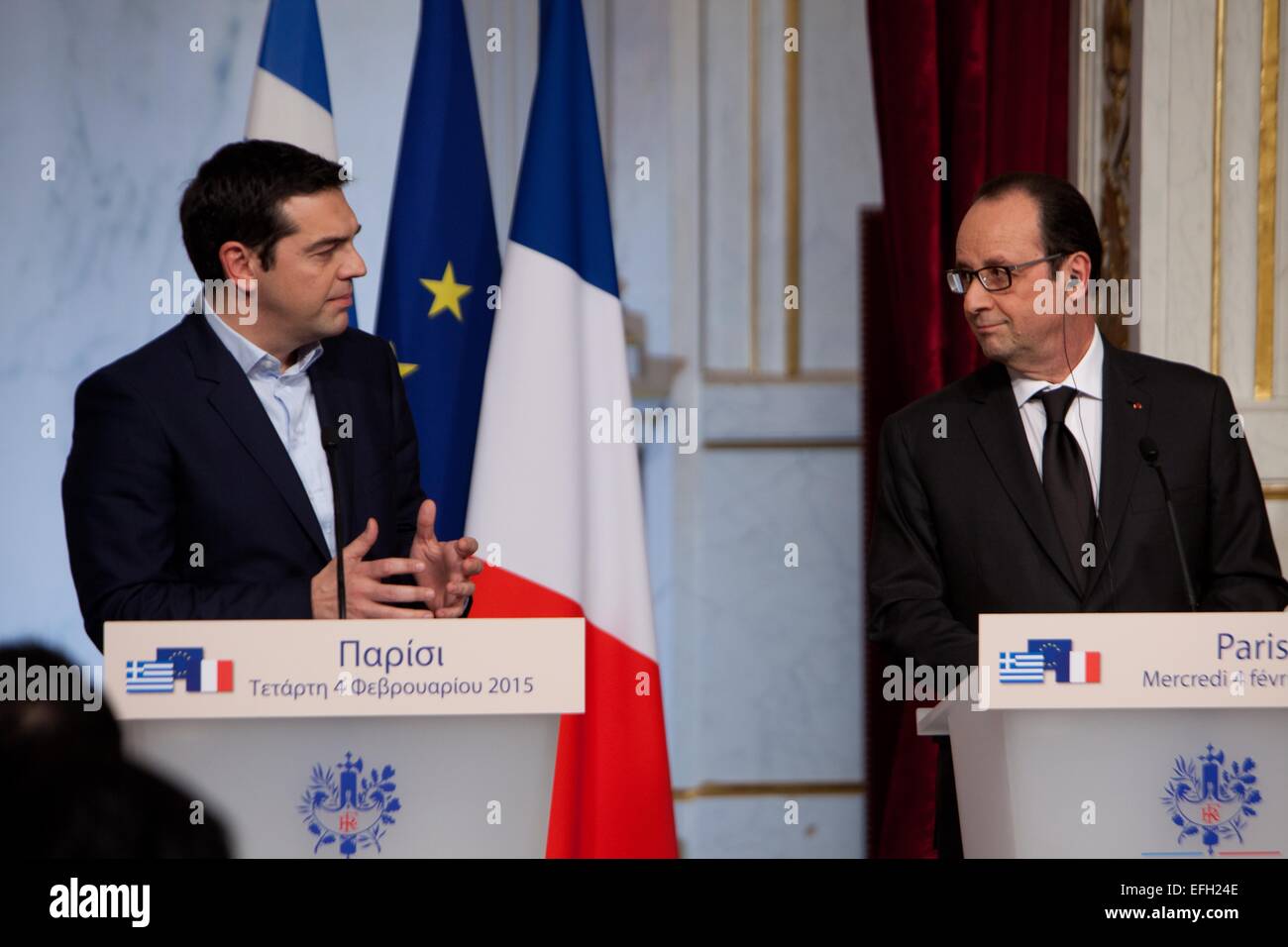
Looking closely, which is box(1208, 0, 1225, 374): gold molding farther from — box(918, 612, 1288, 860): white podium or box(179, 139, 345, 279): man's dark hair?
box(179, 139, 345, 279): man's dark hair

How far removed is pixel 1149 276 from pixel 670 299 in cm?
139

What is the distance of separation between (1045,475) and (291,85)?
2.14 metres

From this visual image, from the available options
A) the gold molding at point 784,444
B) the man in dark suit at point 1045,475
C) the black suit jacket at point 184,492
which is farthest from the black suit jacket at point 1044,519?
the gold molding at point 784,444

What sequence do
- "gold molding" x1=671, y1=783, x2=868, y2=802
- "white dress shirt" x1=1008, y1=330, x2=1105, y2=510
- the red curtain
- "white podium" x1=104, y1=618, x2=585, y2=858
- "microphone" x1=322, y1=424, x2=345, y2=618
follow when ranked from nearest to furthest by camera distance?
"white podium" x1=104, y1=618, x2=585, y2=858 → "microphone" x1=322, y1=424, x2=345, y2=618 → "white dress shirt" x1=1008, y1=330, x2=1105, y2=510 → the red curtain → "gold molding" x1=671, y1=783, x2=868, y2=802

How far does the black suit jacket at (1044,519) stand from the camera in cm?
297

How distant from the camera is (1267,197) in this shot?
4078 millimetres

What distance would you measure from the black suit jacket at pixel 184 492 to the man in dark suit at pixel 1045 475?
0.99 meters

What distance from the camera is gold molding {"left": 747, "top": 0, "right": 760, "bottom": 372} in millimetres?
4855

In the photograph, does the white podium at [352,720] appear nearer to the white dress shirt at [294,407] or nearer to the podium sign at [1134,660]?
the podium sign at [1134,660]

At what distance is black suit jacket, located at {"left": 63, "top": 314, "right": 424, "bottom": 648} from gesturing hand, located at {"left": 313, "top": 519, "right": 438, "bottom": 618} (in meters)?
0.06

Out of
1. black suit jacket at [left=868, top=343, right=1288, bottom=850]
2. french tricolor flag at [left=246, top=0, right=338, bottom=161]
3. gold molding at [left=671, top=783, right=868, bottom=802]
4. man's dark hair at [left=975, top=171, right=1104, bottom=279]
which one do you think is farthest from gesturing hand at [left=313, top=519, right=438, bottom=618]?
gold molding at [left=671, top=783, right=868, bottom=802]

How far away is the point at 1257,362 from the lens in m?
4.05

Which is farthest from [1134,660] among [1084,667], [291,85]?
[291,85]
